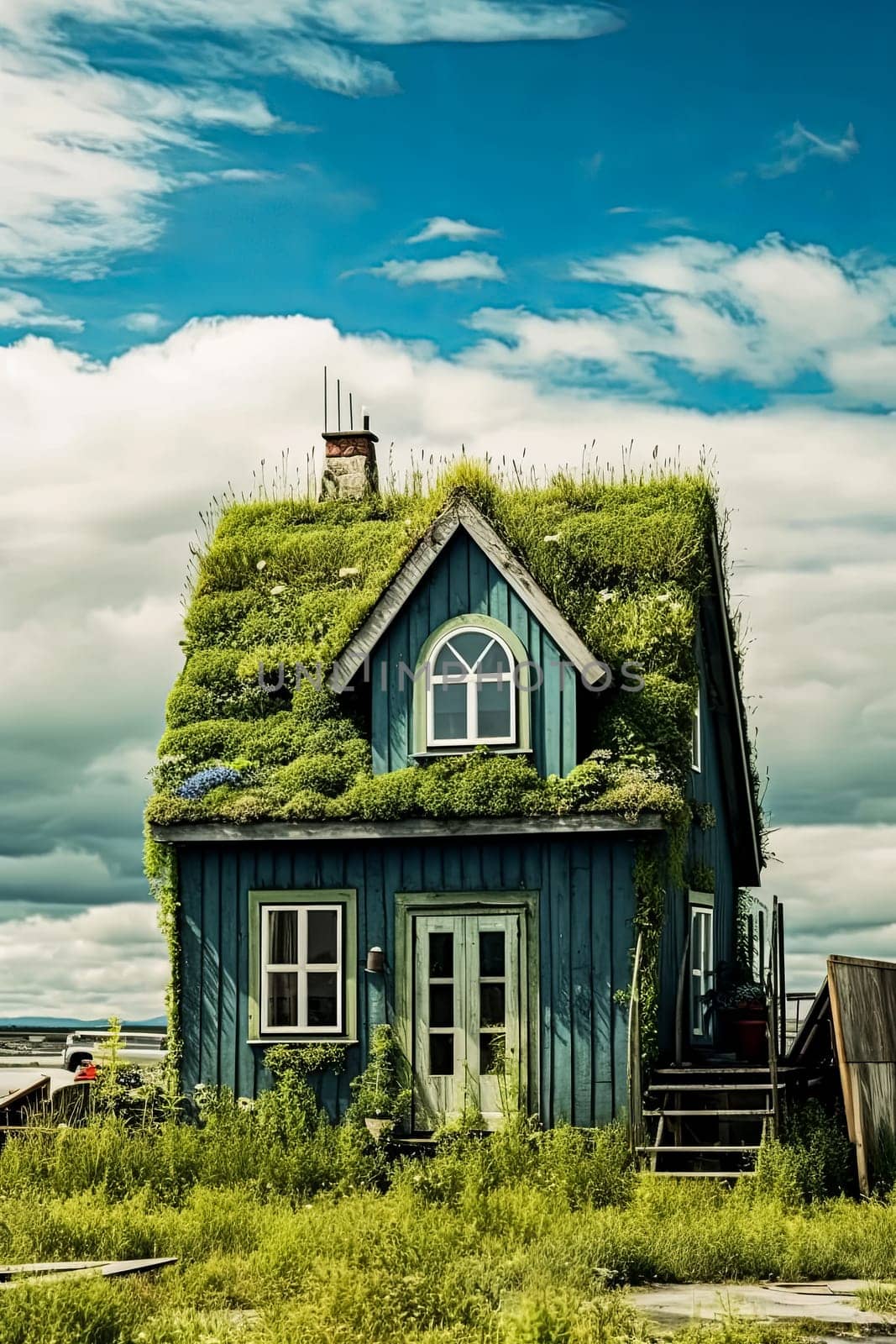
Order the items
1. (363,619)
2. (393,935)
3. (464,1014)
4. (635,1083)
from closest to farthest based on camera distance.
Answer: (635,1083)
(464,1014)
(393,935)
(363,619)

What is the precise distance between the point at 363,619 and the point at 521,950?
16.1 feet

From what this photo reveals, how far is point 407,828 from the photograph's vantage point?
68.0 ft

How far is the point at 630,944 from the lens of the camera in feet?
66.7

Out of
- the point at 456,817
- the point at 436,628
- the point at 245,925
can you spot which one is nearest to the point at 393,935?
the point at 456,817

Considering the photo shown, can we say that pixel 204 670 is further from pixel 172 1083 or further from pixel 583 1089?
pixel 583 1089

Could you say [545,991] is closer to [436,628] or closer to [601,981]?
[601,981]

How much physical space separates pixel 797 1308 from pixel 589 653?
9537 mm

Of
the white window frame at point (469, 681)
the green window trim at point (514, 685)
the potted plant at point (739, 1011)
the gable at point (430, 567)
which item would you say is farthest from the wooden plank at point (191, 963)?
the potted plant at point (739, 1011)

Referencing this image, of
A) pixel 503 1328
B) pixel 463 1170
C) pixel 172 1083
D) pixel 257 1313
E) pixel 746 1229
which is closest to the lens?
pixel 503 1328

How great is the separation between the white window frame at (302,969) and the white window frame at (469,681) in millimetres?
2482

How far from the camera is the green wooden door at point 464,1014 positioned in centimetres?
2050

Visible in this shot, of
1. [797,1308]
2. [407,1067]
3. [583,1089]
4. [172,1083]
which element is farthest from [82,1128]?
[797,1308]

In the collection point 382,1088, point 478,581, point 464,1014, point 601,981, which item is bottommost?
point 382,1088

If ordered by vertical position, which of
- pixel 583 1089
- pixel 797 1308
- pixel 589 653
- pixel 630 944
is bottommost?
pixel 797 1308
